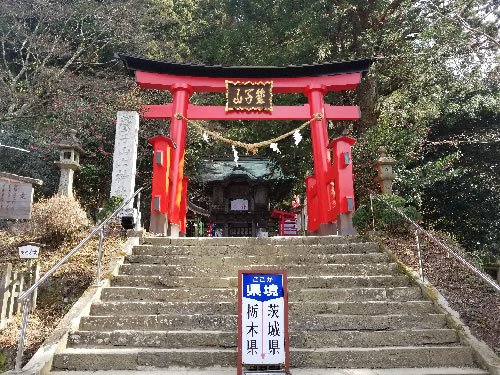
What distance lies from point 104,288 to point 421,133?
1047 cm

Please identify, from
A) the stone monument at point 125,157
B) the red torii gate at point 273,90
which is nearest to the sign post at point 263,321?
the red torii gate at point 273,90

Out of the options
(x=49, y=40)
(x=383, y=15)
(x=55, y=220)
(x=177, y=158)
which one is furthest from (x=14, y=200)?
(x=383, y=15)

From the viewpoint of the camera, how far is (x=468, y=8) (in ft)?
50.9

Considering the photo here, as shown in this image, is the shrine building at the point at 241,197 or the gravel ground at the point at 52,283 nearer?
the gravel ground at the point at 52,283

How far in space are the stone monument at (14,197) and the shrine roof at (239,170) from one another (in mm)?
8593

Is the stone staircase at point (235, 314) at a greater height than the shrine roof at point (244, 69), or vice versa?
the shrine roof at point (244, 69)

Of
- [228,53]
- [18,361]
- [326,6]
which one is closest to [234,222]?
[228,53]

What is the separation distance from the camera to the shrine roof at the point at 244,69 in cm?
966

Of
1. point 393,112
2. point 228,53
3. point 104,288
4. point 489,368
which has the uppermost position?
point 228,53

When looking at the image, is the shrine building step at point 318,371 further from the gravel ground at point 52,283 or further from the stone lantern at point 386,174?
the stone lantern at point 386,174

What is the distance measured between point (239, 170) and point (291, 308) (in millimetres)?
11870

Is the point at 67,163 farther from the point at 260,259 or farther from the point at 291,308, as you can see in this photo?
the point at 291,308

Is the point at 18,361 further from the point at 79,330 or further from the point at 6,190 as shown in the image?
the point at 6,190

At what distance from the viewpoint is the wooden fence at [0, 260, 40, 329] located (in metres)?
4.71
